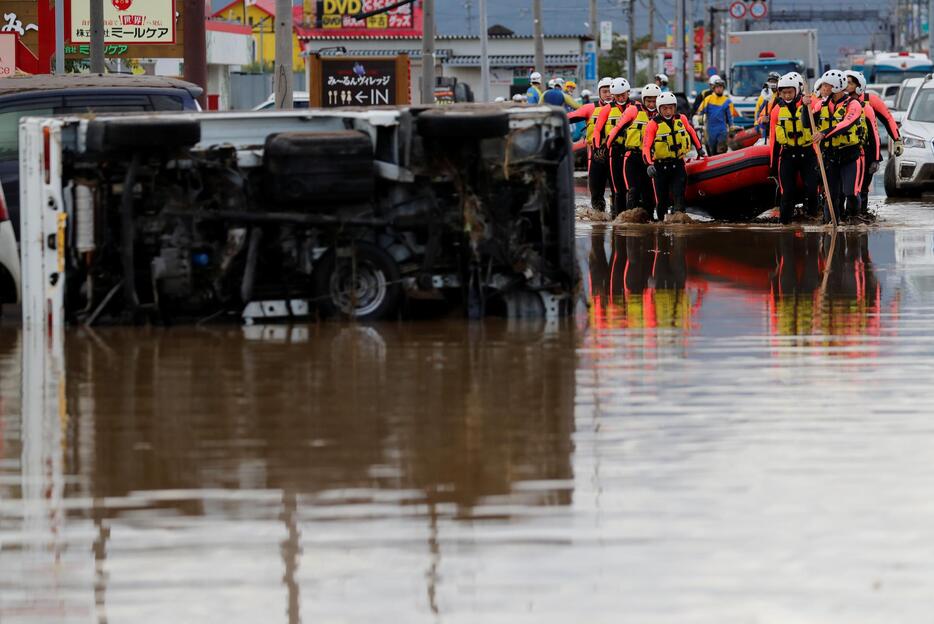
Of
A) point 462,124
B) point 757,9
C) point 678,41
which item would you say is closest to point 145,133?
point 462,124

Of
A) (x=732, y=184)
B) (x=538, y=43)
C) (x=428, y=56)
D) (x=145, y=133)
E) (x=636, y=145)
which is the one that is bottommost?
(x=732, y=184)

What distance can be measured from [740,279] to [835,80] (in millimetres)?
5567

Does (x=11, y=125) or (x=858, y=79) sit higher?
(x=858, y=79)

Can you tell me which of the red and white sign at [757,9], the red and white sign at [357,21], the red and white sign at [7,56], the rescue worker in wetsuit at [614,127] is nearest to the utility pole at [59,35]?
the red and white sign at [7,56]

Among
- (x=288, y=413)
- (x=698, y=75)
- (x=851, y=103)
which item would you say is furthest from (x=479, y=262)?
(x=698, y=75)

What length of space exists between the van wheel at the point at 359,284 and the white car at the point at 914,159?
45.9 feet

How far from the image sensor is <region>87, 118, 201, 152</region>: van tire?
38.7 ft

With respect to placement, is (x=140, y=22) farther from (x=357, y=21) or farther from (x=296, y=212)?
(x=357, y=21)

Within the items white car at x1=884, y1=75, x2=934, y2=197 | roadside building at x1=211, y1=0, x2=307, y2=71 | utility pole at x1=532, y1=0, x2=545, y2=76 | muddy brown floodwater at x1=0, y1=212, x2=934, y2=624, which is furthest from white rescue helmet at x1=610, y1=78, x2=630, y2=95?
roadside building at x1=211, y1=0, x2=307, y2=71

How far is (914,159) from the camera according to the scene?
26.1 m

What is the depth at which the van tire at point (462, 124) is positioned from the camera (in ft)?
39.4

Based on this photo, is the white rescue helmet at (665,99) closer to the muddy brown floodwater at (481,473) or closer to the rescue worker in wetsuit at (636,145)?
the rescue worker in wetsuit at (636,145)

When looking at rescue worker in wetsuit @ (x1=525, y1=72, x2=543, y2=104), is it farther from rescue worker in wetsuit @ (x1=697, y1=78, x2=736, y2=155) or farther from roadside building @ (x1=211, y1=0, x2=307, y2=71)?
roadside building @ (x1=211, y1=0, x2=307, y2=71)

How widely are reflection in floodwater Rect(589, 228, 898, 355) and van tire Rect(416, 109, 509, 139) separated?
153 centimetres
